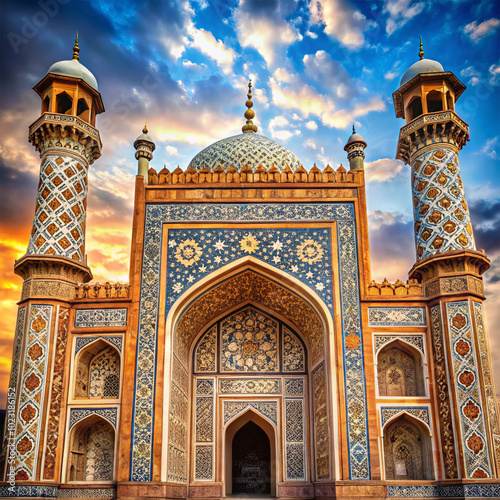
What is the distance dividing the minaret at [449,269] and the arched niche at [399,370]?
1.37ft

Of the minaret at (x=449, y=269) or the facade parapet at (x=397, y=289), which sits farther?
the facade parapet at (x=397, y=289)

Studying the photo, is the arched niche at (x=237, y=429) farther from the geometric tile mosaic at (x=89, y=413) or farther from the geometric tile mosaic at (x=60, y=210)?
the geometric tile mosaic at (x=60, y=210)

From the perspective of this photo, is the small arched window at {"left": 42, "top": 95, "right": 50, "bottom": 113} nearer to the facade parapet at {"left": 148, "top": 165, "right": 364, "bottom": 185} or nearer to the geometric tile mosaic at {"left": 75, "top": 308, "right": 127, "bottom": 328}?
the facade parapet at {"left": 148, "top": 165, "right": 364, "bottom": 185}

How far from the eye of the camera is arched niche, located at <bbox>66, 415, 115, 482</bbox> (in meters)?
9.12

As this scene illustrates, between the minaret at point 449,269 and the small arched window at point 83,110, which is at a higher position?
the small arched window at point 83,110

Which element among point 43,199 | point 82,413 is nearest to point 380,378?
point 82,413

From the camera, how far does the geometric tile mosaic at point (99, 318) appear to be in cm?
949

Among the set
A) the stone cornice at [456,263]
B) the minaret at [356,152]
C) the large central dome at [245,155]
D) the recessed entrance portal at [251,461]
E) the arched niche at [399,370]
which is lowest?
the recessed entrance portal at [251,461]

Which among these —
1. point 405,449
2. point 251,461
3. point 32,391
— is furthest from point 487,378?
point 32,391

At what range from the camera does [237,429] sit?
10602 millimetres

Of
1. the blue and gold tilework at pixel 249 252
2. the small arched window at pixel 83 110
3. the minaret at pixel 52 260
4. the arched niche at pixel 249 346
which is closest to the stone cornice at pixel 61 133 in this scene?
the minaret at pixel 52 260

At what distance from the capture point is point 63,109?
11156 mm

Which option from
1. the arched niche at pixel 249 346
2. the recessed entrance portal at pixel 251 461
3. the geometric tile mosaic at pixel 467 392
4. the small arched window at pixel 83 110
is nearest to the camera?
the geometric tile mosaic at pixel 467 392

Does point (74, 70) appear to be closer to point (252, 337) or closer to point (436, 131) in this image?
point (252, 337)
